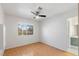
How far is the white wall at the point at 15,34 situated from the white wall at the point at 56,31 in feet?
1.46

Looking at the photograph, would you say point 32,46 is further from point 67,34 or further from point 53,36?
point 67,34

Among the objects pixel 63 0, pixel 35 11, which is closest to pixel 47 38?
pixel 35 11

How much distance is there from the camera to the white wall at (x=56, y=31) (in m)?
3.79

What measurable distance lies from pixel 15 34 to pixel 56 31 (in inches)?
88.3

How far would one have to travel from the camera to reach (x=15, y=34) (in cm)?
409

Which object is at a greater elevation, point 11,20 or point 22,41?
point 11,20

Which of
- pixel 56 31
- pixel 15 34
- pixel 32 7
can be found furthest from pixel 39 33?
pixel 32 7

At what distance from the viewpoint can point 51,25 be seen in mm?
4551

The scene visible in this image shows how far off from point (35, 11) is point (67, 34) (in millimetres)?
1854

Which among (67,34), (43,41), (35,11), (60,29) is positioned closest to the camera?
(35,11)

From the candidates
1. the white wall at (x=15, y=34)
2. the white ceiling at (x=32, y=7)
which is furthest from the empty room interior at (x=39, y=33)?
the white ceiling at (x=32, y=7)

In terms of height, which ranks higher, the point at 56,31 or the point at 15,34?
the point at 56,31

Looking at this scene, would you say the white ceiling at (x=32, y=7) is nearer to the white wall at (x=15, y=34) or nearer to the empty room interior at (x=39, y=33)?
the empty room interior at (x=39, y=33)

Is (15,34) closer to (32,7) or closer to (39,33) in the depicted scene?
(39,33)
